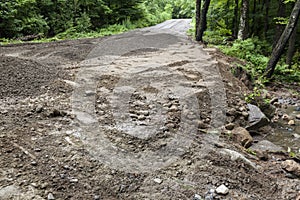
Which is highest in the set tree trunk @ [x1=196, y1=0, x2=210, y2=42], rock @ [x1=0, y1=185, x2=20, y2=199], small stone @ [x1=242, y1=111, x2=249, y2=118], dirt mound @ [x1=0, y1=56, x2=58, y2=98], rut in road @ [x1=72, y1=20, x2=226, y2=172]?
tree trunk @ [x1=196, y1=0, x2=210, y2=42]

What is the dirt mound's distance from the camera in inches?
149

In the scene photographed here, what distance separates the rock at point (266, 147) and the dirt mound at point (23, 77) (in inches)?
134

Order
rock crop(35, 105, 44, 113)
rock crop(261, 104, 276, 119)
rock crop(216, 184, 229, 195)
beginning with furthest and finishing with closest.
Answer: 1. rock crop(261, 104, 276, 119)
2. rock crop(35, 105, 44, 113)
3. rock crop(216, 184, 229, 195)

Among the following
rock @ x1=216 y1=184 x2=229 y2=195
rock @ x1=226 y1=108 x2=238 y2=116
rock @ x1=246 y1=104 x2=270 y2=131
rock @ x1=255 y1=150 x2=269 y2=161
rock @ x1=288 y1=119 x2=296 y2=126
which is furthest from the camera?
rock @ x1=288 y1=119 x2=296 y2=126

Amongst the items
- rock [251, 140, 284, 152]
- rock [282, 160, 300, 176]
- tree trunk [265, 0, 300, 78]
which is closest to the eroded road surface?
rock [282, 160, 300, 176]

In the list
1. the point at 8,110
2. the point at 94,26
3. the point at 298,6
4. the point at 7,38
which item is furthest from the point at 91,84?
the point at 94,26

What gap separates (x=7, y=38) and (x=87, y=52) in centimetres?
522

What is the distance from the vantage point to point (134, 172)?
97.7 inches

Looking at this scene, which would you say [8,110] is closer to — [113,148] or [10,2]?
[113,148]

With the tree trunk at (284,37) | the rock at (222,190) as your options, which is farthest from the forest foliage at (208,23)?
the rock at (222,190)

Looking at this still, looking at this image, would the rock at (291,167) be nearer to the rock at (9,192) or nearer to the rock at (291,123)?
the rock at (291,123)

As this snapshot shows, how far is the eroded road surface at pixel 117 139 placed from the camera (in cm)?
225

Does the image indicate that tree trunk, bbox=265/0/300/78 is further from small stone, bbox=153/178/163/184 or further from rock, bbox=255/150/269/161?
small stone, bbox=153/178/163/184

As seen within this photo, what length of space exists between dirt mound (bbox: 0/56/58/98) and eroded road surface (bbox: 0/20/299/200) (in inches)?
0.6
